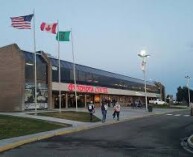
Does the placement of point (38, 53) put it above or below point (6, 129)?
above

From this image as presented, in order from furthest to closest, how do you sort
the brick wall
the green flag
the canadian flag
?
the brick wall < the green flag < the canadian flag

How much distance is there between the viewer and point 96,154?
15.0 meters

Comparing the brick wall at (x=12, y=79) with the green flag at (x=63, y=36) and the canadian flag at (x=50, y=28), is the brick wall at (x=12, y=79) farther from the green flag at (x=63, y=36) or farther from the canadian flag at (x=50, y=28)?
the canadian flag at (x=50, y=28)

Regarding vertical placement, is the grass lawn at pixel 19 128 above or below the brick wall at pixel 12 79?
below

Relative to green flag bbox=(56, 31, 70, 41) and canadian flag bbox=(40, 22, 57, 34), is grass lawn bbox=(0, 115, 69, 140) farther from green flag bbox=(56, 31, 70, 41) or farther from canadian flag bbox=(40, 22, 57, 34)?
green flag bbox=(56, 31, 70, 41)

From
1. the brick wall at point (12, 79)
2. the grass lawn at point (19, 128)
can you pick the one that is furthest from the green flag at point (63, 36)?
the grass lawn at point (19, 128)

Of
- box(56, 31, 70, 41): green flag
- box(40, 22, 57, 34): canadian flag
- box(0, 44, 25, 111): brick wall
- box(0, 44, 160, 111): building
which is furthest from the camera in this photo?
box(0, 44, 160, 111): building

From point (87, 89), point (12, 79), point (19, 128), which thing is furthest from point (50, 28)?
point (87, 89)

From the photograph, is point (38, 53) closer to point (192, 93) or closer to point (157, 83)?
point (157, 83)

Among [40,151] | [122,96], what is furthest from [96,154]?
[122,96]

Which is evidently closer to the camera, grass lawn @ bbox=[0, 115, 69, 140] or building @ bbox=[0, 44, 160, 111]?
grass lawn @ bbox=[0, 115, 69, 140]

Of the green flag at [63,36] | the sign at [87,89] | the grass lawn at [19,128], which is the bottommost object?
the grass lawn at [19,128]

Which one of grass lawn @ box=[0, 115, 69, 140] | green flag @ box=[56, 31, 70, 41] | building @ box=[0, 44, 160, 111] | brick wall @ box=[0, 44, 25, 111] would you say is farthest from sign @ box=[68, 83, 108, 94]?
grass lawn @ box=[0, 115, 69, 140]

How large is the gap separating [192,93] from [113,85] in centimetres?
8871
